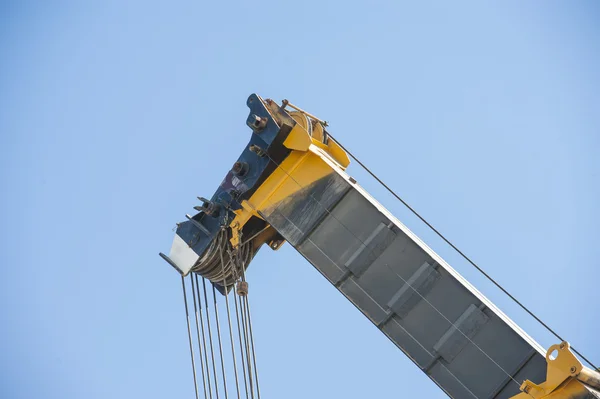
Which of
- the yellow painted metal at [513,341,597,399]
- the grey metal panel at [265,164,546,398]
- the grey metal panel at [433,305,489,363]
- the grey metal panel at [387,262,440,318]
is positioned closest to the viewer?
the yellow painted metal at [513,341,597,399]

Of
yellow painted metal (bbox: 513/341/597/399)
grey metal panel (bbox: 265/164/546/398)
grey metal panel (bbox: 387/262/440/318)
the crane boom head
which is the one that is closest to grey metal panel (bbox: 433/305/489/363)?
grey metal panel (bbox: 265/164/546/398)

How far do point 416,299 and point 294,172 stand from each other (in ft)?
10.2

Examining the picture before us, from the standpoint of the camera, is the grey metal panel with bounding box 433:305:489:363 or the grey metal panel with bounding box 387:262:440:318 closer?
the grey metal panel with bounding box 433:305:489:363

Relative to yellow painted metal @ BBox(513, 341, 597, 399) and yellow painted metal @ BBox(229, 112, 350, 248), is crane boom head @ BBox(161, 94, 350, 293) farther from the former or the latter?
yellow painted metal @ BBox(513, 341, 597, 399)

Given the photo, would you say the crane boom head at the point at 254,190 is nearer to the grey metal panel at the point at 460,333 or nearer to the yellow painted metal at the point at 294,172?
the yellow painted metal at the point at 294,172

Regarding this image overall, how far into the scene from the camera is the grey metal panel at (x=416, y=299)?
14391 mm

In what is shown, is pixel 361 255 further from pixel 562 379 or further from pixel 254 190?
pixel 562 379

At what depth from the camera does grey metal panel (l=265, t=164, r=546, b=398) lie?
47.2 ft

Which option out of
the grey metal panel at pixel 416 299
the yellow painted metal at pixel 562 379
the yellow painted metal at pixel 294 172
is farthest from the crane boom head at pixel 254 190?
the yellow painted metal at pixel 562 379

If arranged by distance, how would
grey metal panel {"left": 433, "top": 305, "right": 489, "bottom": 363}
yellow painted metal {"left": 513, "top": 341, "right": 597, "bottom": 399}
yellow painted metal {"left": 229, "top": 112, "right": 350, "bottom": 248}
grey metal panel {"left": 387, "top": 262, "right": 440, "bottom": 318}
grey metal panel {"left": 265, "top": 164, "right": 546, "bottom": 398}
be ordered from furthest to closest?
yellow painted metal {"left": 229, "top": 112, "right": 350, "bottom": 248} → grey metal panel {"left": 387, "top": 262, "right": 440, "bottom": 318} → grey metal panel {"left": 433, "top": 305, "right": 489, "bottom": 363} → grey metal panel {"left": 265, "top": 164, "right": 546, "bottom": 398} → yellow painted metal {"left": 513, "top": 341, "right": 597, "bottom": 399}

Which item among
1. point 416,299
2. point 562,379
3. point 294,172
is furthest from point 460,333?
point 294,172

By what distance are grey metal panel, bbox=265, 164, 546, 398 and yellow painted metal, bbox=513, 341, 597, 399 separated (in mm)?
672

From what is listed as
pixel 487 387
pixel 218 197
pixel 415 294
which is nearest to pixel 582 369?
A: pixel 487 387

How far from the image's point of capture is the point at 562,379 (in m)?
13.2
